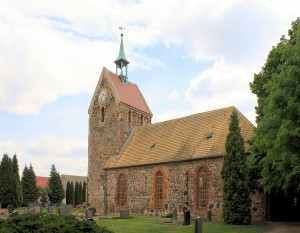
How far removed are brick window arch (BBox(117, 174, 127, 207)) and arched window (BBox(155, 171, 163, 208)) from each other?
351 centimetres

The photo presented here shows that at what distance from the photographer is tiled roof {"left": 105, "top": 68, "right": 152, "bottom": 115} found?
3573cm

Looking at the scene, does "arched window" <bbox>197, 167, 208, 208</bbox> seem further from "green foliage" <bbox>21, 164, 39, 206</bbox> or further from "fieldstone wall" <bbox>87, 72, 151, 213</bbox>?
"green foliage" <bbox>21, 164, 39, 206</bbox>

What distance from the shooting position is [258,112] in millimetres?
20578

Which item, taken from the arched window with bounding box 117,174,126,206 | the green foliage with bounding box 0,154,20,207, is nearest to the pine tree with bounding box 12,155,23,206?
the green foliage with bounding box 0,154,20,207

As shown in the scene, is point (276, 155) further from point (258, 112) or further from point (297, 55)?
point (258, 112)

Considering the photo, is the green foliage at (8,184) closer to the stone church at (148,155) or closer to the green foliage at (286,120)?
the stone church at (148,155)

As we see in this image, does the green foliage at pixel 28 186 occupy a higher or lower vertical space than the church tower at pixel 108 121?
lower

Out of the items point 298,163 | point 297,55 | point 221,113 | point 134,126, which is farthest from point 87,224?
point 134,126

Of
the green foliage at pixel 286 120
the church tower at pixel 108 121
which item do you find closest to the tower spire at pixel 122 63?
the church tower at pixel 108 121

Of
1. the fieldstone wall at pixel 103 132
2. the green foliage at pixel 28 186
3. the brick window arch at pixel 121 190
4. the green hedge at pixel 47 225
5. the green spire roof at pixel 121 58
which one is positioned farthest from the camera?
the green foliage at pixel 28 186

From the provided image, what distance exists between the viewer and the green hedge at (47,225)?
9.07 meters

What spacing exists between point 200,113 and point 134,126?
25.8 ft

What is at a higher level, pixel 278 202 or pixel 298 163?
pixel 298 163

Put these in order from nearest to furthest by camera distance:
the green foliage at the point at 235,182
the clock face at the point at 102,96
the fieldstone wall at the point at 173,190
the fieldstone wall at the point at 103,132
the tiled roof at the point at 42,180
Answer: the green foliage at the point at 235,182 → the fieldstone wall at the point at 173,190 → the fieldstone wall at the point at 103,132 → the clock face at the point at 102,96 → the tiled roof at the point at 42,180
